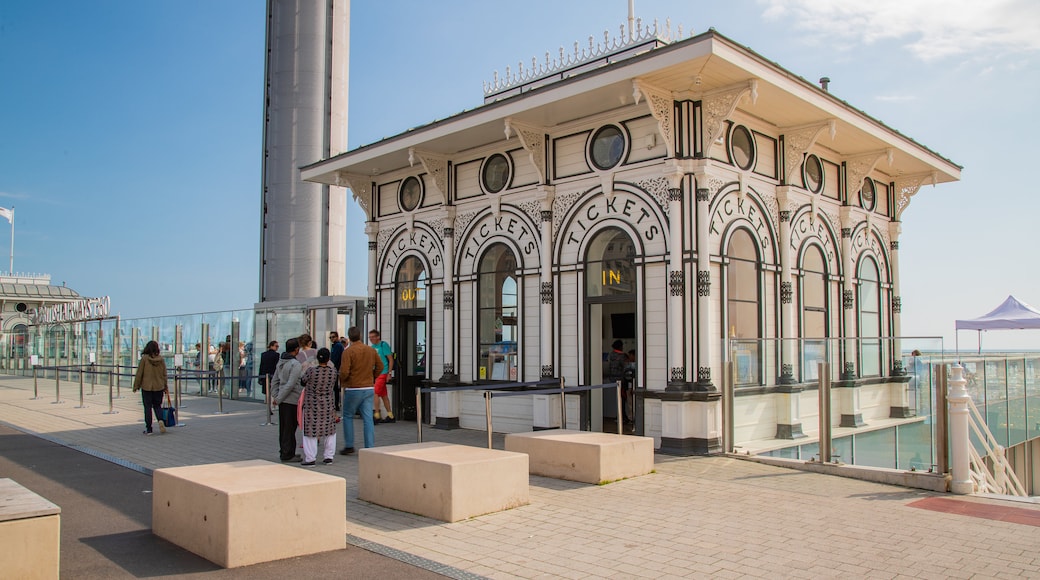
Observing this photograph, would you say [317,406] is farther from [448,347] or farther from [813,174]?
[813,174]

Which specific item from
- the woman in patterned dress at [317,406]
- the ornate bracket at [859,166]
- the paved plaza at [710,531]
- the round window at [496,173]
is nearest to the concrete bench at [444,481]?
the paved plaza at [710,531]

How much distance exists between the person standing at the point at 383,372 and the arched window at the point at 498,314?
180cm

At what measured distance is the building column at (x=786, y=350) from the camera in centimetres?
1177

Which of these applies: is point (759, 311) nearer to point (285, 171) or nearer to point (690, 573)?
point (690, 573)

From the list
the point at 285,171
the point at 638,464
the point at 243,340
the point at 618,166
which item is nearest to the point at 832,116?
the point at 618,166

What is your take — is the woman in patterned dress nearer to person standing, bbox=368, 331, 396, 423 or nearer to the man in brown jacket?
the man in brown jacket

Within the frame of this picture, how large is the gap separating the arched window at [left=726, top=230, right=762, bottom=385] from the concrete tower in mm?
20053

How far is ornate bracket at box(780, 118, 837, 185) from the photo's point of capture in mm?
12867

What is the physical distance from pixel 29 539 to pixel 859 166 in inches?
564

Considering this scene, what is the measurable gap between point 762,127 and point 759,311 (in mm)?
2986

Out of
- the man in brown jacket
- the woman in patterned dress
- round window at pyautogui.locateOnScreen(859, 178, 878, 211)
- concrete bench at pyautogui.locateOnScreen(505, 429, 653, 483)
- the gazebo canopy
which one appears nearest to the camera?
concrete bench at pyautogui.locateOnScreen(505, 429, 653, 483)

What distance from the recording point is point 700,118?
444 inches

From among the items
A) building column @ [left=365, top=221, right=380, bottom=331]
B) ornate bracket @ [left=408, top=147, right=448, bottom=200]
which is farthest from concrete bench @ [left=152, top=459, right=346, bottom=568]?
building column @ [left=365, top=221, right=380, bottom=331]

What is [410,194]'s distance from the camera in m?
16.0
